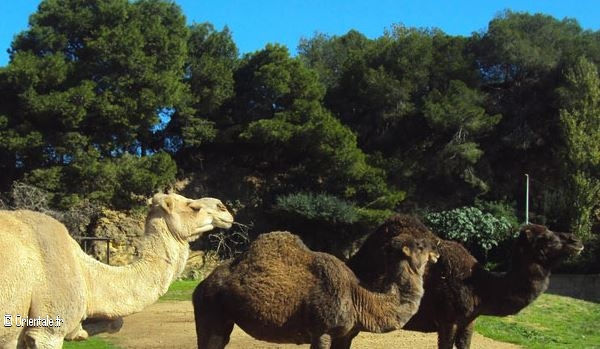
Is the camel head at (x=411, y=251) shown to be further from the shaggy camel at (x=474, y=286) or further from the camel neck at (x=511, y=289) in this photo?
the camel neck at (x=511, y=289)

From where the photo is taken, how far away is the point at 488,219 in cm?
2997

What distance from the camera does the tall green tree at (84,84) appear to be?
25.7 m

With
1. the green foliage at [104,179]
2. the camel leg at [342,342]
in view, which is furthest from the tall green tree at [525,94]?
the camel leg at [342,342]

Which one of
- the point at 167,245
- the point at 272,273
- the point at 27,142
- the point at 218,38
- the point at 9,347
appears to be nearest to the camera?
the point at 9,347

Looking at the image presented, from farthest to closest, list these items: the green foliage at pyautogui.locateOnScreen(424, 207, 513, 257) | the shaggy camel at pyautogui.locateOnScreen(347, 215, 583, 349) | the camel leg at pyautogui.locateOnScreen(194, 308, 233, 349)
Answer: the green foliage at pyautogui.locateOnScreen(424, 207, 513, 257)
the shaggy camel at pyautogui.locateOnScreen(347, 215, 583, 349)
the camel leg at pyautogui.locateOnScreen(194, 308, 233, 349)

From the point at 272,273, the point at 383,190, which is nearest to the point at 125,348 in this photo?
the point at 272,273

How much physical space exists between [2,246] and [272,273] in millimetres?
2825

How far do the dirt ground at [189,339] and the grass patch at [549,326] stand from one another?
1000mm

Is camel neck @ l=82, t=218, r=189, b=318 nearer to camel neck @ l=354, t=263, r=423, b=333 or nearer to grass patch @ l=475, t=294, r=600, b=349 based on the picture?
camel neck @ l=354, t=263, r=423, b=333

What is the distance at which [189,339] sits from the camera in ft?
42.7

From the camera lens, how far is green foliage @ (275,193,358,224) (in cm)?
2955

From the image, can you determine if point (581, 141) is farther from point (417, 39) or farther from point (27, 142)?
point (27, 142)

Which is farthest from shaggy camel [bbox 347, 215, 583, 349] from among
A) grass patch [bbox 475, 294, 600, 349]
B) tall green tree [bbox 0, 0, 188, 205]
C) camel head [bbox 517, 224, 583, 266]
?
tall green tree [bbox 0, 0, 188, 205]

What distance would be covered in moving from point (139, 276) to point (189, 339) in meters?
7.42
